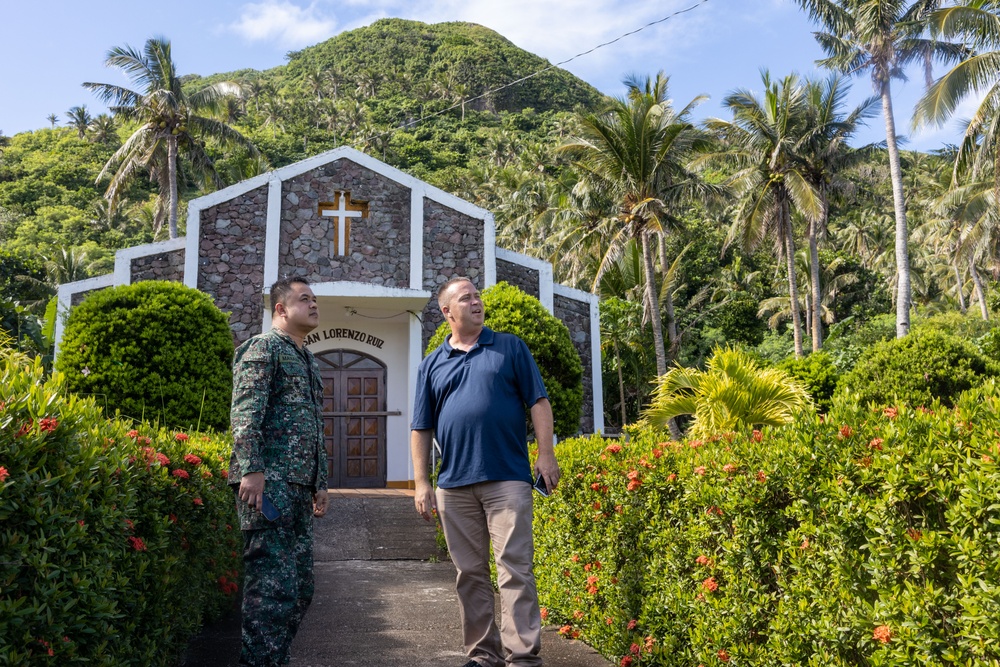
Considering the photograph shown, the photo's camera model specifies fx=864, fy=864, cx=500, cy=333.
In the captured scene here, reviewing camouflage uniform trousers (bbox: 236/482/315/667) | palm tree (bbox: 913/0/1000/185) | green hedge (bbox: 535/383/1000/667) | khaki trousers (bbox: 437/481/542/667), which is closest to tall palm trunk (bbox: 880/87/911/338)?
palm tree (bbox: 913/0/1000/185)

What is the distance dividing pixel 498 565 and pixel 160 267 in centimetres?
1105

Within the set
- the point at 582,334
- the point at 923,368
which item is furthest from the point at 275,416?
the point at 923,368

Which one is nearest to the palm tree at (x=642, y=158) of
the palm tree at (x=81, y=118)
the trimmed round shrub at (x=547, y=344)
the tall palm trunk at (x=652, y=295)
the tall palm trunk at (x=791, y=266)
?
the tall palm trunk at (x=652, y=295)

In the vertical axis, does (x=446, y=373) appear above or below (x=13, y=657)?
above

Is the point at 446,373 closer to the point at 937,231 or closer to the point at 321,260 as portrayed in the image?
the point at 321,260

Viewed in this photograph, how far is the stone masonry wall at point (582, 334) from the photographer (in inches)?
584

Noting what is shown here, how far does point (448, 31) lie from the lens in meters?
120

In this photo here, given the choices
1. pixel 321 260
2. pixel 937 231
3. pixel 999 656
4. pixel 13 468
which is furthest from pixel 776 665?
pixel 937 231

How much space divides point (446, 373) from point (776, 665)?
2.07 metres

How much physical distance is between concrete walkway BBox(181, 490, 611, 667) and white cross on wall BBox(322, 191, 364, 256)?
503 cm

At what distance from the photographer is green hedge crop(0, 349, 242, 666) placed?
261 centimetres

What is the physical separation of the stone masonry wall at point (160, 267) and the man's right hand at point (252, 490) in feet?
34.7

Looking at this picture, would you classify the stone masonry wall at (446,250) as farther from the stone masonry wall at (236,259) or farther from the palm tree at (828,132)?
the palm tree at (828,132)

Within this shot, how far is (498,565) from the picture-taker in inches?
161
